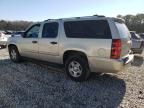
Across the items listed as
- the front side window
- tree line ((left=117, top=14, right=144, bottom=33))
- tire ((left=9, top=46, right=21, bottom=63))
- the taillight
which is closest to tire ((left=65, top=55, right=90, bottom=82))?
the taillight

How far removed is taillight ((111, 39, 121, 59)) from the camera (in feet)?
17.0

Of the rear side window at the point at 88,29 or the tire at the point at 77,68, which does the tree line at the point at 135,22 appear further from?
the tire at the point at 77,68

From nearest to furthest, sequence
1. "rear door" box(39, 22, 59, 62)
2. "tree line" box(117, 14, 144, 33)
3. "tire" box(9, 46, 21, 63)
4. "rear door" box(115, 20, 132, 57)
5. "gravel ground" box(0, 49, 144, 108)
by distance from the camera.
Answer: "gravel ground" box(0, 49, 144, 108), "rear door" box(115, 20, 132, 57), "rear door" box(39, 22, 59, 62), "tire" box(9, 46, 21, 63), "tree line" box(117, 14, 144, 33)

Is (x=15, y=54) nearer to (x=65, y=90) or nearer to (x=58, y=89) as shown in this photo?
(x=58, y=89)

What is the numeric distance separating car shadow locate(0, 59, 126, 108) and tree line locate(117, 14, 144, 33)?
3788cm

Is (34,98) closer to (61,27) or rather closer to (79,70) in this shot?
(79,70)

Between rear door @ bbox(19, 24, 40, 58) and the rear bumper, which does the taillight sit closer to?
the rear bumper

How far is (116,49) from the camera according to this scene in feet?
17.1

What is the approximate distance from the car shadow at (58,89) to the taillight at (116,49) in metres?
0.95

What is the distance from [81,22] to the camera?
6.02 metres

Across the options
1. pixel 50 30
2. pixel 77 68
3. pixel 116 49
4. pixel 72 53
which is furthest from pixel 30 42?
pixel 116 49

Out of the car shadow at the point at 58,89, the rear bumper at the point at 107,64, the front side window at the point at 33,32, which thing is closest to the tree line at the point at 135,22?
the front side window at the point at 33,32

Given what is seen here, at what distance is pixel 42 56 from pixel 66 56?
3.72 feet

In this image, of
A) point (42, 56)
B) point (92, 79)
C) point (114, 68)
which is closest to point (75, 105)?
point (114, 68)
